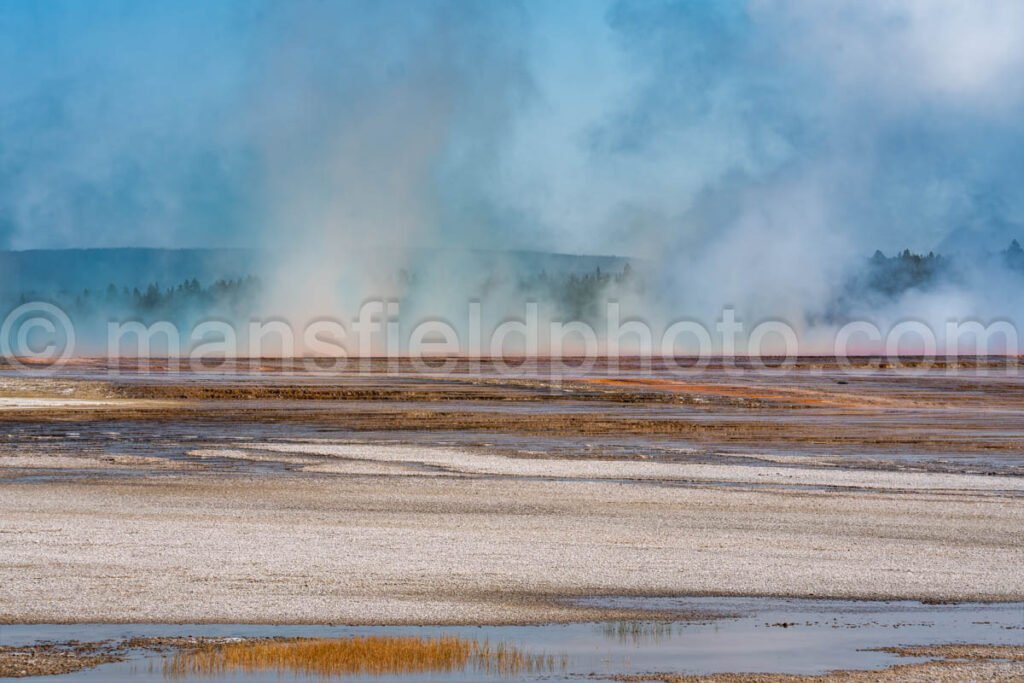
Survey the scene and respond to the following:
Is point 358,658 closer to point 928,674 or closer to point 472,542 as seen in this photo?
point 928,674

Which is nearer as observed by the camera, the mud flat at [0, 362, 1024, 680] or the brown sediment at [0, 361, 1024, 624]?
the mud flat at [0, 362, 1024, 680]

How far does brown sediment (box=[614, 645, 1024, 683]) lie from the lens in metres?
11.9

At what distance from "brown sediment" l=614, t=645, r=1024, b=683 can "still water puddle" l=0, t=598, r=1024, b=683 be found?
9.5 inches

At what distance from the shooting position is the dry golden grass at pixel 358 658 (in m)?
12.2

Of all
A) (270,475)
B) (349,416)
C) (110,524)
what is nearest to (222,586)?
(110,524)

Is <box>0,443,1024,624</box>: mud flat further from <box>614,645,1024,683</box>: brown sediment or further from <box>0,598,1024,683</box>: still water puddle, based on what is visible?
<box>614,645,1024,683</box>: brown sediment

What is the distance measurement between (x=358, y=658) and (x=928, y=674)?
4675mm

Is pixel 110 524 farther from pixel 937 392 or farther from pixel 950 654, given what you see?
pixel 937 392

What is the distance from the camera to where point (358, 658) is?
12.6 meters

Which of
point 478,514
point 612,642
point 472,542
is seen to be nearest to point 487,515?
point 478,514

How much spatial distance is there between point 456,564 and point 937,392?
57347 millimetres

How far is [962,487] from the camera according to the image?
2653 cm

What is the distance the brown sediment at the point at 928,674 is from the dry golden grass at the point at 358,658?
1.17 meters

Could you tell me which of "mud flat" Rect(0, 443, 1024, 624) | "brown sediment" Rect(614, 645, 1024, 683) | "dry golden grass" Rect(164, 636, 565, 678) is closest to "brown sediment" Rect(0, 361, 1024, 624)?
"mud flat" Rect(0, 443, 1024, 624)
